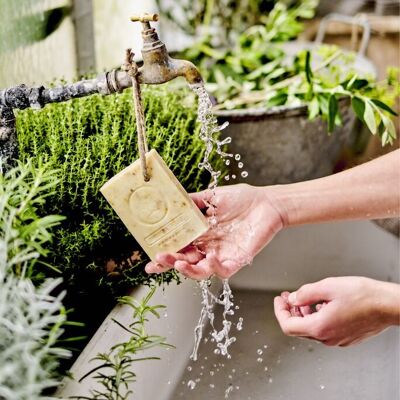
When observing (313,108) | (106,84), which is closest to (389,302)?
(106,84)

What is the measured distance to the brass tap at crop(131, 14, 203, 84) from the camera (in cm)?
79

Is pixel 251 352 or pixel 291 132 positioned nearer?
pixel 251 352

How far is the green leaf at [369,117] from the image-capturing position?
3.98 feet

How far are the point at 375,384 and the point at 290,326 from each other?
30 cm

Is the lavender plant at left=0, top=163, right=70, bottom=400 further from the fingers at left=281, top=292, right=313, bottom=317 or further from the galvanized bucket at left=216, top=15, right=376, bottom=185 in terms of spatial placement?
the galvanized bucket at left=216, top=15, right=376, bottom=185

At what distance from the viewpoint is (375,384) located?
106cm

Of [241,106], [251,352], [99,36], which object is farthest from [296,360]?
[99,36]

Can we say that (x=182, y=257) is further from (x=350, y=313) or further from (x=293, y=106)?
(x=293, y=106)

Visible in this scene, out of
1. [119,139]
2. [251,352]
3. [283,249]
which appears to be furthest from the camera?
[283,249]

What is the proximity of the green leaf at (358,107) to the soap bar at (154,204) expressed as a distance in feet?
1.84

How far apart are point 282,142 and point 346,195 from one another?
0.40 meters

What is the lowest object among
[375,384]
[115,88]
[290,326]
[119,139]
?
[375,384]

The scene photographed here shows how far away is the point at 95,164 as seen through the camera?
985 millimetres

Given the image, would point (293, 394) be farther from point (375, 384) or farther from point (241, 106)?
point (241, 106)
